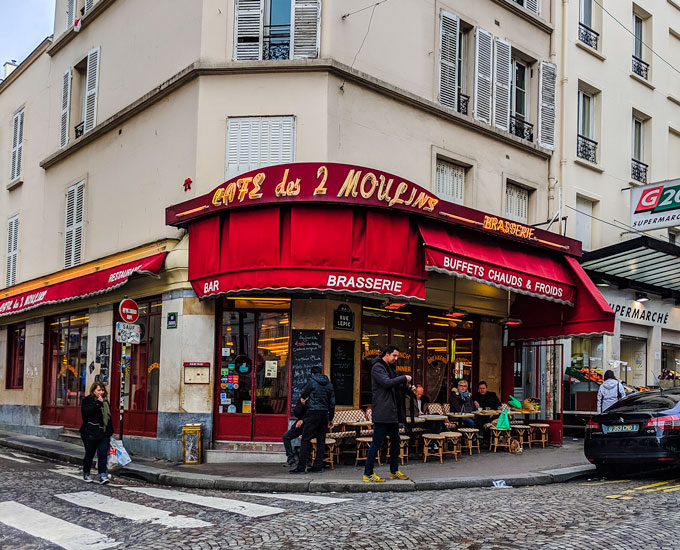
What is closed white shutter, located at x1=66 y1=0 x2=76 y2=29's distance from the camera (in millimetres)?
19734

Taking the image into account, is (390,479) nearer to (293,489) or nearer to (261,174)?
(293,489)

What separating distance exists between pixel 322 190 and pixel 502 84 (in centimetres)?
722

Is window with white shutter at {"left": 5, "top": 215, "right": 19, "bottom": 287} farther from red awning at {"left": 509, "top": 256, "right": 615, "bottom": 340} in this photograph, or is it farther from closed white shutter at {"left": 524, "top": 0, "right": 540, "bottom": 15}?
closed white shutter at {"left": 524, "top": 0, "right": 540, "bottom": 15}

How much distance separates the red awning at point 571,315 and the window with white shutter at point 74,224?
34.1 ft

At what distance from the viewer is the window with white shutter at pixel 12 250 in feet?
72.9

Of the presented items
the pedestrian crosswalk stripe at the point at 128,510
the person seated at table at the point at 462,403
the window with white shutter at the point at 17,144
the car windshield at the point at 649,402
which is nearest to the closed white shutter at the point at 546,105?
the person seated at table at the point at 462,403

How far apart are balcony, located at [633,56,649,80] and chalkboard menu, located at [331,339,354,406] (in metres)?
13.4

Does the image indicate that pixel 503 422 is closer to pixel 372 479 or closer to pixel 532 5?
pixel 372 479

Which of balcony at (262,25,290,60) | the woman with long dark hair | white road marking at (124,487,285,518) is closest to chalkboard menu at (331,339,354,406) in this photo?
white road marking at (124,487,285,518)

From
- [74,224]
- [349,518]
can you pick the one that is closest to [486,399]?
[349,518]

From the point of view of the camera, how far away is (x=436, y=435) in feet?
42.8

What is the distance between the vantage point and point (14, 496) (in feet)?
32.8

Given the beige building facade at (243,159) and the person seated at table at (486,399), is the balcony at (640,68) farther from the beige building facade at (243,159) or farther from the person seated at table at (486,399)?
the person seated at table at (486,399)

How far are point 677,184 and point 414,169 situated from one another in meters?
7.02
